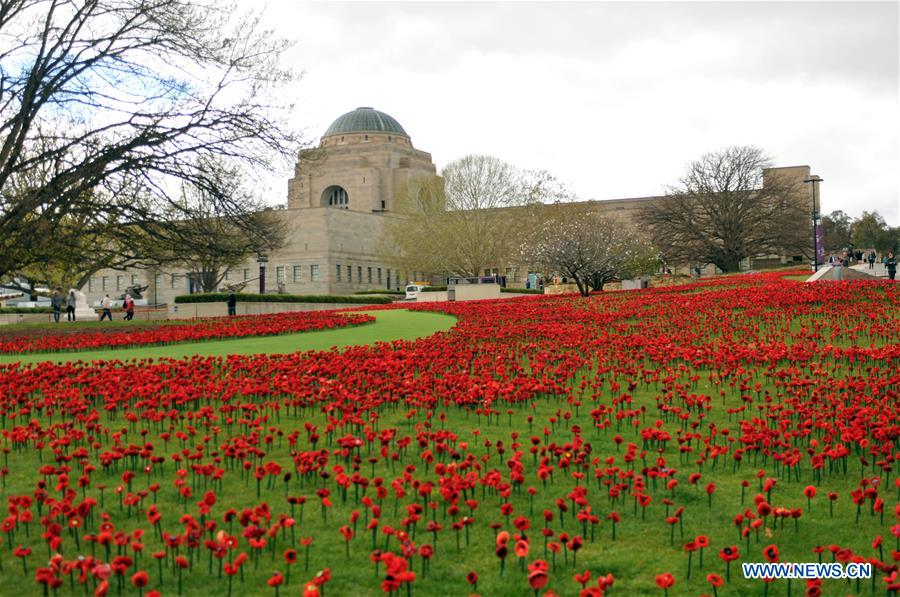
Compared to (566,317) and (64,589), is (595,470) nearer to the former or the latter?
(64,589)

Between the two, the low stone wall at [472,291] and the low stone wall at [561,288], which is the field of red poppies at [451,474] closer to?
the low stone wall at [472,291]

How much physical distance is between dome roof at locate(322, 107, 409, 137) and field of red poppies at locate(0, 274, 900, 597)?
297ft

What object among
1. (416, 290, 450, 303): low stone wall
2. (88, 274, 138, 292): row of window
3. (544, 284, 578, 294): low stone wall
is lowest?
(416, 290, 450, 303): low stone wall

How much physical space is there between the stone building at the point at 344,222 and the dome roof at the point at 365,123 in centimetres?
11

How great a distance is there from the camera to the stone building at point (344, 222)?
271ft

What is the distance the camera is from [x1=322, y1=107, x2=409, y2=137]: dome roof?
332 feet

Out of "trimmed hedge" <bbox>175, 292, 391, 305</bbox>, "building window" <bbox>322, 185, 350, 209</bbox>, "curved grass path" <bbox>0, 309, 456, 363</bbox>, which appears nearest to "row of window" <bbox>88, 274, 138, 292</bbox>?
"building window" <bbox>322, 185, 350, 209</bbox>

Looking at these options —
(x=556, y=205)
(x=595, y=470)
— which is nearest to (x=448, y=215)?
(x=556, y=205)

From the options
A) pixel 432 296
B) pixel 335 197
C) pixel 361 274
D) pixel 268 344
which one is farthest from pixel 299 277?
pixel 268 344

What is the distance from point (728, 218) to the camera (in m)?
62.8

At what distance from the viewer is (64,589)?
193 inches

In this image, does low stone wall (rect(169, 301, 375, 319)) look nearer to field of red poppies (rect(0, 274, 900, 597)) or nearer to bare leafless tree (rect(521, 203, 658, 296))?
bare leafless tree (rect(521, 203, 658, 296))

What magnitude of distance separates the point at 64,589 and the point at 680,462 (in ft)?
15.3

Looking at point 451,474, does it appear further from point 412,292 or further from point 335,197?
point 335,197
